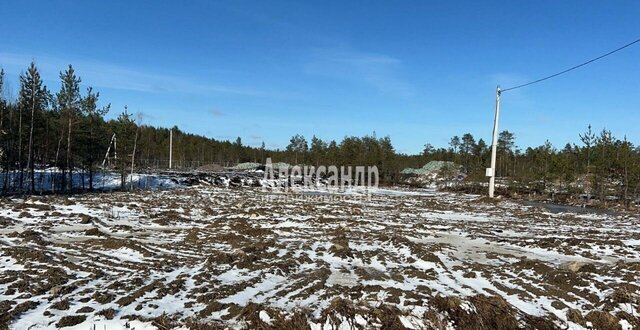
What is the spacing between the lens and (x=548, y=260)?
10.9m

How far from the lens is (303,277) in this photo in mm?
8742

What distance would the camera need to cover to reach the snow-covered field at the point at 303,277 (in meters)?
6.23

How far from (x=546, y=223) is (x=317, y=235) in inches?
514

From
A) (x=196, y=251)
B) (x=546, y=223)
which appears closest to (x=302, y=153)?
(x=546, y=223)

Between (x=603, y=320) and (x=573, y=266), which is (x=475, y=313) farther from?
(x=573, y=266)

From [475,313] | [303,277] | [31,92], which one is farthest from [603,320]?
[31,92]

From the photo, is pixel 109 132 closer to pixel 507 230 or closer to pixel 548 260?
pixel 507 230

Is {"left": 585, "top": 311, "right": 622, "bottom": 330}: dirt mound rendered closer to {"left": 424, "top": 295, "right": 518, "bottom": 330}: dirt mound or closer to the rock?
{"left": 424, "top": 295, "right": 518, "bottom": 330}: dirt mound

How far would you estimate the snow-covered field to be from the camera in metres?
6.23

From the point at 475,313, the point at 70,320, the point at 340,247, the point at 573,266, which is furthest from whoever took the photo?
the point at 340,247

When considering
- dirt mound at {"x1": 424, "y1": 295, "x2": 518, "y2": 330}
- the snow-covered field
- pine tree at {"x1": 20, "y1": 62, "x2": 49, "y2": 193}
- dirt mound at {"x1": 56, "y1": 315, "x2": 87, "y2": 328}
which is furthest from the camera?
pine tree at {"x1": 20, "y1": 62, "x2": 49, "y2": 193}

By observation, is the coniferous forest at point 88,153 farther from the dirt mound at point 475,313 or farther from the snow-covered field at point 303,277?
the dirt mound at point 475,313

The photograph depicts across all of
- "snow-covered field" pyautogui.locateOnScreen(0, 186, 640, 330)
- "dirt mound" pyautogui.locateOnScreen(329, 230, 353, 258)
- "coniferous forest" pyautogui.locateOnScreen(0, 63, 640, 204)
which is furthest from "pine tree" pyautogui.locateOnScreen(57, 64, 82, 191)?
"dirt mound" pyautogui.locateOnScreen(329, 230, 353, 258)

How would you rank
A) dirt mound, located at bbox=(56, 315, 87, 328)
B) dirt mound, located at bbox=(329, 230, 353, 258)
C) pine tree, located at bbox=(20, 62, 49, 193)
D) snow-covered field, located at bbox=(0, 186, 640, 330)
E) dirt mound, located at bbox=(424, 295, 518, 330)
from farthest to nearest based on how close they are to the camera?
1. pine tree, located at bbox=(20, 62, 49, 193)
2. dirt mound, located at bbox=(329, 230, 353, 258)
3. snow-covered field, located at bbox=(0, 186, 640, 330)
4. dirt mound, located at bbox=(424, 295, 518, 330)
5. dirt mound, located at bbox=(56, 315, 87, 328)
